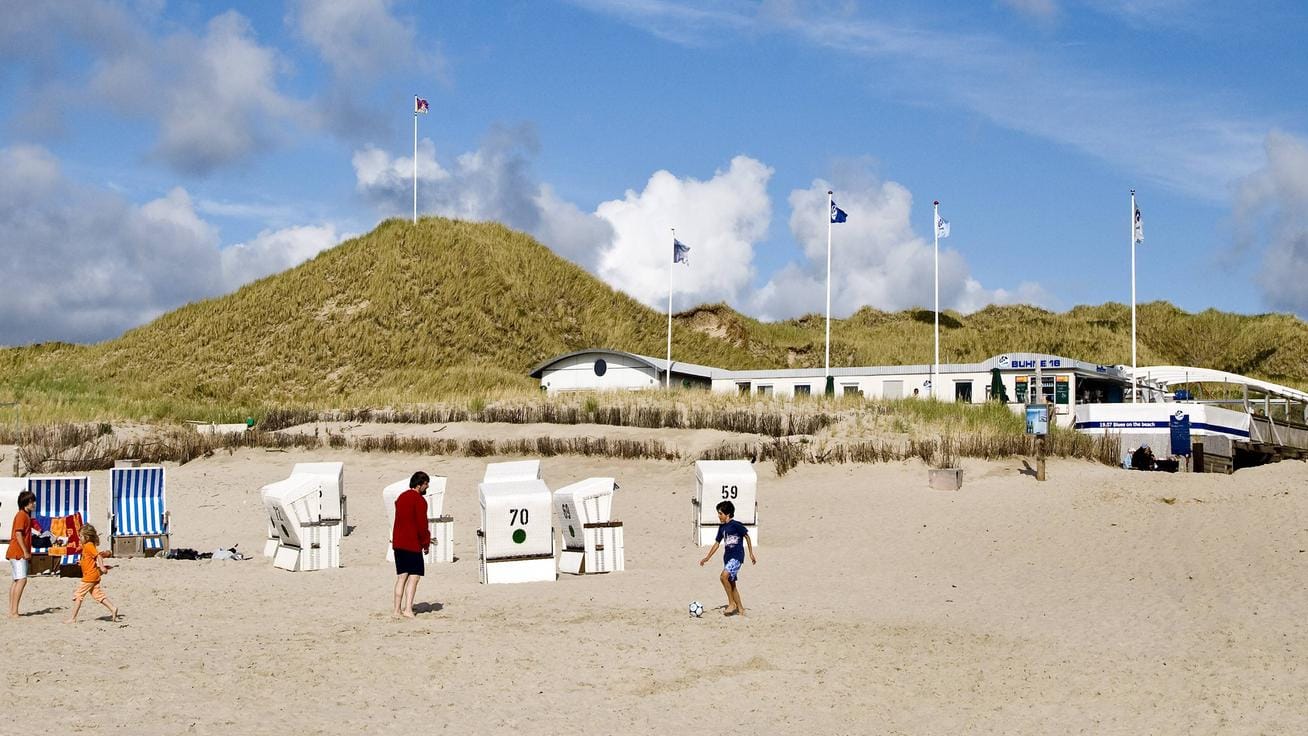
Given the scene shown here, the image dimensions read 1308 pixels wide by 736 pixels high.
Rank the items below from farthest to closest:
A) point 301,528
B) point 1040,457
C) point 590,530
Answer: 1. point 1040,457
2. point 301,528
3. point 590,530

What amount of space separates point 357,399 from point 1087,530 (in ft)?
99.7

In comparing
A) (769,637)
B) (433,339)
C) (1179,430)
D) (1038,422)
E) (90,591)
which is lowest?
(769,637)

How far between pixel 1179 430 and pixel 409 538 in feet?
79.2

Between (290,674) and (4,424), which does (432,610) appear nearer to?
(290,674)

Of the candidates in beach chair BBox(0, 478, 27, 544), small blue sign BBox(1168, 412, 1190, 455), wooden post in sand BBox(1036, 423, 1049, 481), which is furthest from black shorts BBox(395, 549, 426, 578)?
small blue sign BBox(1168, 412, 1190, 455)

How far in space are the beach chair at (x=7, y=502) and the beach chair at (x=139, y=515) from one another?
1.46 metres

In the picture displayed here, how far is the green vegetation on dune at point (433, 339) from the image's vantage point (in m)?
57.7

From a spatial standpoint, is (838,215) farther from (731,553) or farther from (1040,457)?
(731,553)

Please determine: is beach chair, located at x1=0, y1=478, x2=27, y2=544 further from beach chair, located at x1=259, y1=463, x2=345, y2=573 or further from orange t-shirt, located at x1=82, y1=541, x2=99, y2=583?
orange t-shirt, located at x1=82, y1=541, x2=99, y2=583

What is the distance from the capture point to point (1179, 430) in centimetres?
3070

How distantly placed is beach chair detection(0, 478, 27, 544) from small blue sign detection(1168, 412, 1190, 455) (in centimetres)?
2611

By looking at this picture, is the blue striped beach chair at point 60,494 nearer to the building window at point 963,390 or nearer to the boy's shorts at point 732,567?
the boy's shorts at point 732,567

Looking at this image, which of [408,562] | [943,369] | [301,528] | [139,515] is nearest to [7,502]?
[139,515]

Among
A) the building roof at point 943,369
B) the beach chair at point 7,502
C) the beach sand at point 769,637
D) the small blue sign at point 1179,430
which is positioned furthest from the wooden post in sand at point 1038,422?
the beach chair at point 7,502
